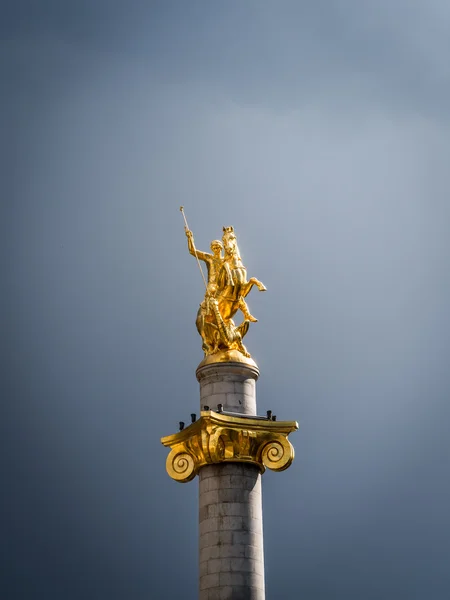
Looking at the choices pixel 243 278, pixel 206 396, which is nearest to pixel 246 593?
pixel 206 396

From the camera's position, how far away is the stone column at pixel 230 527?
23703mm

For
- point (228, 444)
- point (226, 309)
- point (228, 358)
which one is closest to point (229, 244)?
point (226, 309)

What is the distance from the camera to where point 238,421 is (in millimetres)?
25438

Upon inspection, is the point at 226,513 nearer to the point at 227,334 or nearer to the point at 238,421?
the point at 238,421

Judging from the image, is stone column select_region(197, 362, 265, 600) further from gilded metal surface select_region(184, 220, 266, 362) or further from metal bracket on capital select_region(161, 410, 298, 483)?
gilded metal surface select_region(184, 220, 266, 362)

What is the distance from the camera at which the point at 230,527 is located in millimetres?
24281

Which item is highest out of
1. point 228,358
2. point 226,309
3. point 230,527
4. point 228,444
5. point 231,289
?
point 231,289

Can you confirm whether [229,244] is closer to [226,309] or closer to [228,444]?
[226,309]

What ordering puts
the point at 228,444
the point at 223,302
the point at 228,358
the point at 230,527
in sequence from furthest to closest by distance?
the point at 223,302 → the point at 228,358 → the point at 228,444 → the point at 230,527

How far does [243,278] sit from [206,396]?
13.8 feet

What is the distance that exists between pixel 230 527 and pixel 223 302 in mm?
7267

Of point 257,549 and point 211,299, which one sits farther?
point 211,299

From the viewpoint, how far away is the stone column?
77.8 feet

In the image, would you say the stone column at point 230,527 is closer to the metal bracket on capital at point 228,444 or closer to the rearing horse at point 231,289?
the metal bracket on capital at point 228,444
